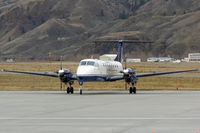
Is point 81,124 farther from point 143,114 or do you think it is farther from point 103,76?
point 103,76

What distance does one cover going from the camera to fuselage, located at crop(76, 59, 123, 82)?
151 ft

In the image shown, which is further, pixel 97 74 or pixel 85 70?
pixel 97 74

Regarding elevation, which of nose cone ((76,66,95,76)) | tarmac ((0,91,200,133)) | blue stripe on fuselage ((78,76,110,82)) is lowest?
tarmac ((0,91,200,133))

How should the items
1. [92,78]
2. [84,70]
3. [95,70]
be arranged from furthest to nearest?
[95,70]
[92,78]
[84,70]

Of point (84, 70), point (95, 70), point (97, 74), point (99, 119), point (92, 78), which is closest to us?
point (99, 119)

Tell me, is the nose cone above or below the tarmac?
above

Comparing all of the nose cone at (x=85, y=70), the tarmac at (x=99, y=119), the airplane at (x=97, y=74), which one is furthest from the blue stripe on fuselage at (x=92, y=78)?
the tarmac at (x=99, y=119)

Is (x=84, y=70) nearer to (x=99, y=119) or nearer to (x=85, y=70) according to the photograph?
(x=85, y=70)

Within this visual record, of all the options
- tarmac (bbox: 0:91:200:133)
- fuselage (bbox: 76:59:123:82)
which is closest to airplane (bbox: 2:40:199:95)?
fuselage (bbox: 76:59:123:82)

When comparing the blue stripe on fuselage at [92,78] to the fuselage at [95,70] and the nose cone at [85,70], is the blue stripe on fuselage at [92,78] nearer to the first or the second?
the fuselage at [95,70]

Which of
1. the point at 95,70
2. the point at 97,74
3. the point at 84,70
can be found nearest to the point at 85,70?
the point at 84,70

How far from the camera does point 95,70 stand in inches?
1857

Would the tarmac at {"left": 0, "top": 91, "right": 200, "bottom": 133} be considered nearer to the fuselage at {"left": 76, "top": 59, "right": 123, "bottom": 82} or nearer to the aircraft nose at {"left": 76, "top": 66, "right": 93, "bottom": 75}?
the aircraft nose at {"left": 76, "top": 66, "right": 93, "bottom": 75}

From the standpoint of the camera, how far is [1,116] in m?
26.1
